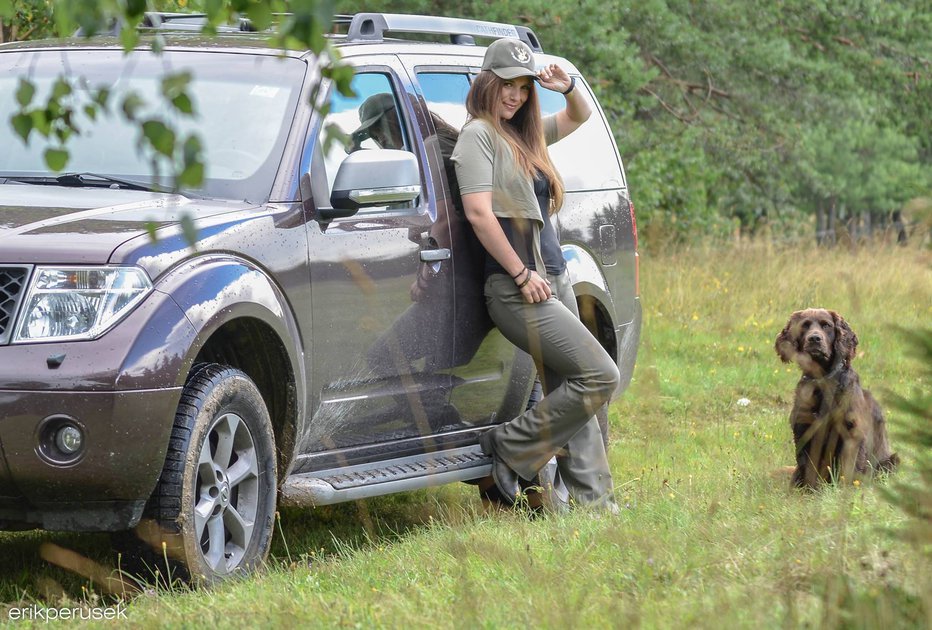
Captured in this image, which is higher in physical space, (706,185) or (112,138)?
(112,138)

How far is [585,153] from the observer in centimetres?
716

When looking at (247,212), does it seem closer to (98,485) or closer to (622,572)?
(98,485)

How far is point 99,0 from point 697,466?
17.9 ft

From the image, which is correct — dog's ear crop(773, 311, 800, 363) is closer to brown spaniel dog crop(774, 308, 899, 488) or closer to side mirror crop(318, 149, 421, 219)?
brown spaniel dog crop(774, 308, 899, 488)

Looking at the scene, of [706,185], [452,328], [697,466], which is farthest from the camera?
[706,185]

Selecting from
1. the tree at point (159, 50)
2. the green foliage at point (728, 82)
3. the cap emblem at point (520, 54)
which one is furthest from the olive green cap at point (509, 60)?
the green foliage at point (728, 82)

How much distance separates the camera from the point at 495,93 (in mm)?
6086

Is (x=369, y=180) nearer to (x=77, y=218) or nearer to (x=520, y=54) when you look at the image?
(x=77, y=218)

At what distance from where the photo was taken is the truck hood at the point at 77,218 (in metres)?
4.19

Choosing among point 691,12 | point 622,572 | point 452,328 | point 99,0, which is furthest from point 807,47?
point 99,0

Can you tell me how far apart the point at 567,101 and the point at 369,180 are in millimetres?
1802

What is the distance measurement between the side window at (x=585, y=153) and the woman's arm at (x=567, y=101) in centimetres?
22

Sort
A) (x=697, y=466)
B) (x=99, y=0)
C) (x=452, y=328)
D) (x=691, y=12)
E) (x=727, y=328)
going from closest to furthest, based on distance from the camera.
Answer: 1. (x=99, y=0)
2. (x=452, y=328)
3. (x=697, y=466)
4. (x=727, y=328)
5. (x=691, y=12)

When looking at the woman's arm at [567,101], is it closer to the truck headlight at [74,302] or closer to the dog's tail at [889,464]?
the dog's tail at [889,464]
